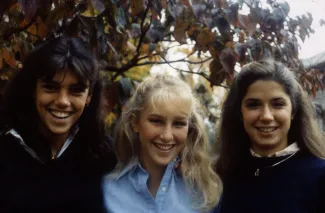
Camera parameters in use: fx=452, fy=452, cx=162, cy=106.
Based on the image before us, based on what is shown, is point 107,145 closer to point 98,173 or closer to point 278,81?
point 98,173

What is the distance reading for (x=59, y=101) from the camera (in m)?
2.25

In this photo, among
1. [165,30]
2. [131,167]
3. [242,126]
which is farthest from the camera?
[165,30]

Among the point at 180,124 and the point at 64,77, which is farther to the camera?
the point at 180,124

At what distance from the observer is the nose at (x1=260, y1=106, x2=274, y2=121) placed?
232 centimetres

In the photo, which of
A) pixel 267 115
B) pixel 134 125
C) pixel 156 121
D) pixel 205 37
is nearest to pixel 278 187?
pixel 267 115

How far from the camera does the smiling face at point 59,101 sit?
7.45 ft

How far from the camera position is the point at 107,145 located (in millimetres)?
2713

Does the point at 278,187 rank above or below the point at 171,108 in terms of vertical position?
below

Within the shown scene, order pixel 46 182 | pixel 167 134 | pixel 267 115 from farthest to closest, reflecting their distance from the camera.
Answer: pixel 167 134 → pixel 267 115 → pixel 46 182

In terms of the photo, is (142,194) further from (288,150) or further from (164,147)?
(288,150)

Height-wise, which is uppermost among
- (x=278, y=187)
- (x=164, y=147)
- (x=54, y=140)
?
(x=54, y=140)

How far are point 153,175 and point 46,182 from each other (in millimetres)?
654

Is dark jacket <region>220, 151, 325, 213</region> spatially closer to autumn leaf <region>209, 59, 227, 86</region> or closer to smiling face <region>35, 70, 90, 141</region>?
autumn leaf <region>209, 59, 227, 86</region>

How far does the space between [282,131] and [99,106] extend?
104 cm
